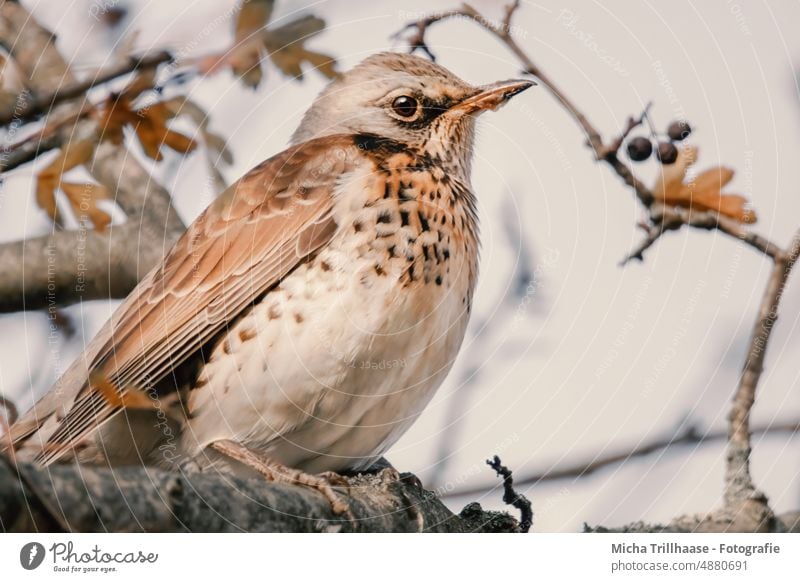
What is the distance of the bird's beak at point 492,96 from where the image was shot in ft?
7.45

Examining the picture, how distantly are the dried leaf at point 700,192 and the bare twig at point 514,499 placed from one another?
71 cm

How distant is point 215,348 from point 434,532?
612 millimetres

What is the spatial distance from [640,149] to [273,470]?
111cm

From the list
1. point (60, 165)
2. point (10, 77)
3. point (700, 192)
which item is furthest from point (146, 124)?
point (700, 192)

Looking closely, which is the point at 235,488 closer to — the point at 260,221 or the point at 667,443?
the point at 260,221

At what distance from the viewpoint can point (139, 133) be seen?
2.21 meters

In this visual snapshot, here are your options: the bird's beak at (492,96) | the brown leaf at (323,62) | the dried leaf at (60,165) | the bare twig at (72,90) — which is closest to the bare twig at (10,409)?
the dried leaf at (60,165)

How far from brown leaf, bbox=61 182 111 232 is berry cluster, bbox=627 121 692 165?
1.24m

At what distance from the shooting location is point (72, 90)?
82.4 inches

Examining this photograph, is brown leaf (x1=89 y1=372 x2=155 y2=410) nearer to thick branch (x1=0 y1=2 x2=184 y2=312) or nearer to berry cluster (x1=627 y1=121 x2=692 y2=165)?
thick branch (x1=0 y1=2 x2=184 y2=312)

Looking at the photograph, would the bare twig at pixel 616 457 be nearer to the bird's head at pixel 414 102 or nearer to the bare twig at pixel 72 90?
the bird's head at pixel 414 102
